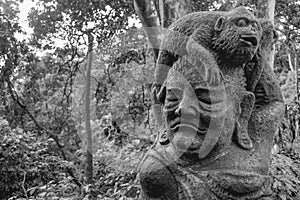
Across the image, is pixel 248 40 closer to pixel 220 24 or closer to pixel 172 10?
pixel 220 24

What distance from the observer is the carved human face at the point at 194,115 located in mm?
2275

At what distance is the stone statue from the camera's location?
2.25 m

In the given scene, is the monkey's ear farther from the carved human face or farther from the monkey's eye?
the carved human face

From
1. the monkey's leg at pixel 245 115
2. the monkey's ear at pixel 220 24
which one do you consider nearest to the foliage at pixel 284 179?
the monkey's leg at pixel 245 115

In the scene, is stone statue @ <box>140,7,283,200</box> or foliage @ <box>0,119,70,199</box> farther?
foliage @ <box>0,119,70,199</box>

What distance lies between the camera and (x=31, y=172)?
7.42m

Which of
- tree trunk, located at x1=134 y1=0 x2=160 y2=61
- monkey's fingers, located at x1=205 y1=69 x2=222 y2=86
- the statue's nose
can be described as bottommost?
the statue's nose

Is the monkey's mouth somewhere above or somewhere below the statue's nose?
above

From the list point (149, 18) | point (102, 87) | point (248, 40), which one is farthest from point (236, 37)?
point (102, 87)

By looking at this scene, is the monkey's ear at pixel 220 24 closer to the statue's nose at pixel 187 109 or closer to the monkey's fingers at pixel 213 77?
the monkey's fingers at pixel 213 77

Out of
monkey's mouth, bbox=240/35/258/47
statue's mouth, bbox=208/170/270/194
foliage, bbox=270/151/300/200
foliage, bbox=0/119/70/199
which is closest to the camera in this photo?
statue's mouth, bbox=208/170/270/194

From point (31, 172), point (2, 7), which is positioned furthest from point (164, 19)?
point (2, 7)

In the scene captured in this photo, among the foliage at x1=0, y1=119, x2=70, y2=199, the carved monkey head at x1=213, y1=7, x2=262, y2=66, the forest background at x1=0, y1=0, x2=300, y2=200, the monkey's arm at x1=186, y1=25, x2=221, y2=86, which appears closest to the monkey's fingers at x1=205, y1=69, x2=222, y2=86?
the monkey's arm at x1=186, y1=25, x2=221, y2=86

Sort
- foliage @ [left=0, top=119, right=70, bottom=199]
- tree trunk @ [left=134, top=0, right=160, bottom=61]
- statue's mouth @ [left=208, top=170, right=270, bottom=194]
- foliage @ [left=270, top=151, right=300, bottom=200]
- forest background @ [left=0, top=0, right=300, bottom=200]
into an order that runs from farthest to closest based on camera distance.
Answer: foliage @ [left=0, top=119, right=70, bottom=199] < forest background @ [left=0, top=0, right=300, bottom=200] < tree trunk @ [left=134, top=0, right=160, bottom=61] < foliage @ [left=270, top=151, right=300, bottom=200] < statue's mouth @ [left=208, top=170, right=270, bottom=194]
